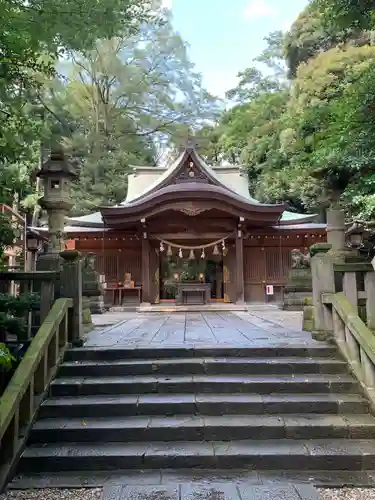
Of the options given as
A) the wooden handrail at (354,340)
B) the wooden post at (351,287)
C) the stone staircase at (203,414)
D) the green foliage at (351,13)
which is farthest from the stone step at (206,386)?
the green foliage at (351,13)

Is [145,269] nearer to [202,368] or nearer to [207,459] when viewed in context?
[202,368]

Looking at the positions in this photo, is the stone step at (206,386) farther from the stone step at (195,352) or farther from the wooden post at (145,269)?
the wooden post at (145,269)

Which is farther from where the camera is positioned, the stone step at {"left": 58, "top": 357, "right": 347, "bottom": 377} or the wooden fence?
the stone step at {"left": 58, "top": 357, "right": 347, "bottom": 377}

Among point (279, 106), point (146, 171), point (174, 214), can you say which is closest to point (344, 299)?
point (174, 214)

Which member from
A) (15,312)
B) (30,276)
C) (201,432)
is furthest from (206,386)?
(30,276)

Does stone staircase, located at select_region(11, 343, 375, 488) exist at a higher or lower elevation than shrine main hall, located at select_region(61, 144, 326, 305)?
lower

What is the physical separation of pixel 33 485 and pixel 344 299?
366cm

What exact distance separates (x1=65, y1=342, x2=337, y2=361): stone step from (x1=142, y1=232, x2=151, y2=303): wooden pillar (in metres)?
9.94

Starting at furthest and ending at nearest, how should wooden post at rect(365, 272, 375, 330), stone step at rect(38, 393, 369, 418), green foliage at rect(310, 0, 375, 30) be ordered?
green foliage at rect(310, 0, 375, 30) < wooden post at rect(365, 272, 375, 330) < stone step at rect(38, 393, 369, 418)

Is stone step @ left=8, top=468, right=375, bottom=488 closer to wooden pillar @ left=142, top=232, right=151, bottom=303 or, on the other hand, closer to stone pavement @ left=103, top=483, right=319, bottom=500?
stone pavement @ left=103, top=483, right=319, bottom=500

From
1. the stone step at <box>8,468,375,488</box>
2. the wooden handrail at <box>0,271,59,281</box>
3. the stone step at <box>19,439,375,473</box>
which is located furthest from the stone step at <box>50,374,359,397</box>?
the wooden handrail at <box>0,271,59,281</box>

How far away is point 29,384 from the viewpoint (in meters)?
3.62

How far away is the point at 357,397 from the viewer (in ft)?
12.8

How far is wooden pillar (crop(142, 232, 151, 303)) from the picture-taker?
14.6 meters
